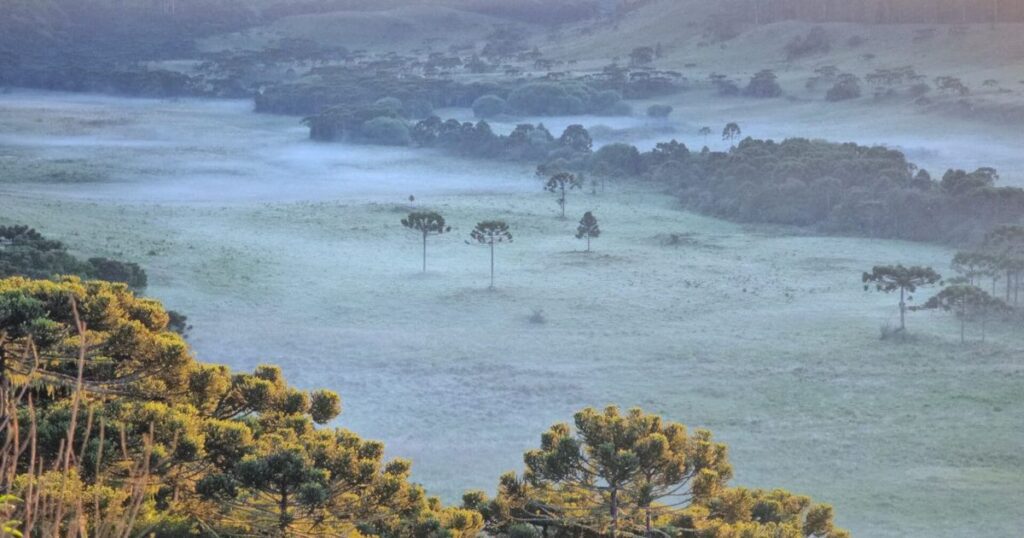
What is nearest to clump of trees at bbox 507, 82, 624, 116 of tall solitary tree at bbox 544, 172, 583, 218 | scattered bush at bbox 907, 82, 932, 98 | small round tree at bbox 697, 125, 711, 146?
small round tree at bbox 697, 125, 711, 146

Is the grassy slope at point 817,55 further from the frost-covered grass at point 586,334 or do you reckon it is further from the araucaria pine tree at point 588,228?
the araucaria pine tree at point 588,228

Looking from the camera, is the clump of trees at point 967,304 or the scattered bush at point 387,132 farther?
the scattered bush at point 387,132

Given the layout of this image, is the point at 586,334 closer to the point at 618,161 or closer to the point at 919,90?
the point at 618,161

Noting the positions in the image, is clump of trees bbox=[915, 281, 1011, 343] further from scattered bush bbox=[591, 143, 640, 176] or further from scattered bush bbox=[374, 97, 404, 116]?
scattered bush bbox=[374, 97, 404, 116]

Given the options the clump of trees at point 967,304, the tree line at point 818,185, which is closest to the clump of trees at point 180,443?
the clump of trees at point 967,304

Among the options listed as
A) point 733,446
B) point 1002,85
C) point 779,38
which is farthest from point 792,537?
point 779,38

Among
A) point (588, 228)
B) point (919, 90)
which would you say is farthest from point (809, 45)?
point (588, 228)
